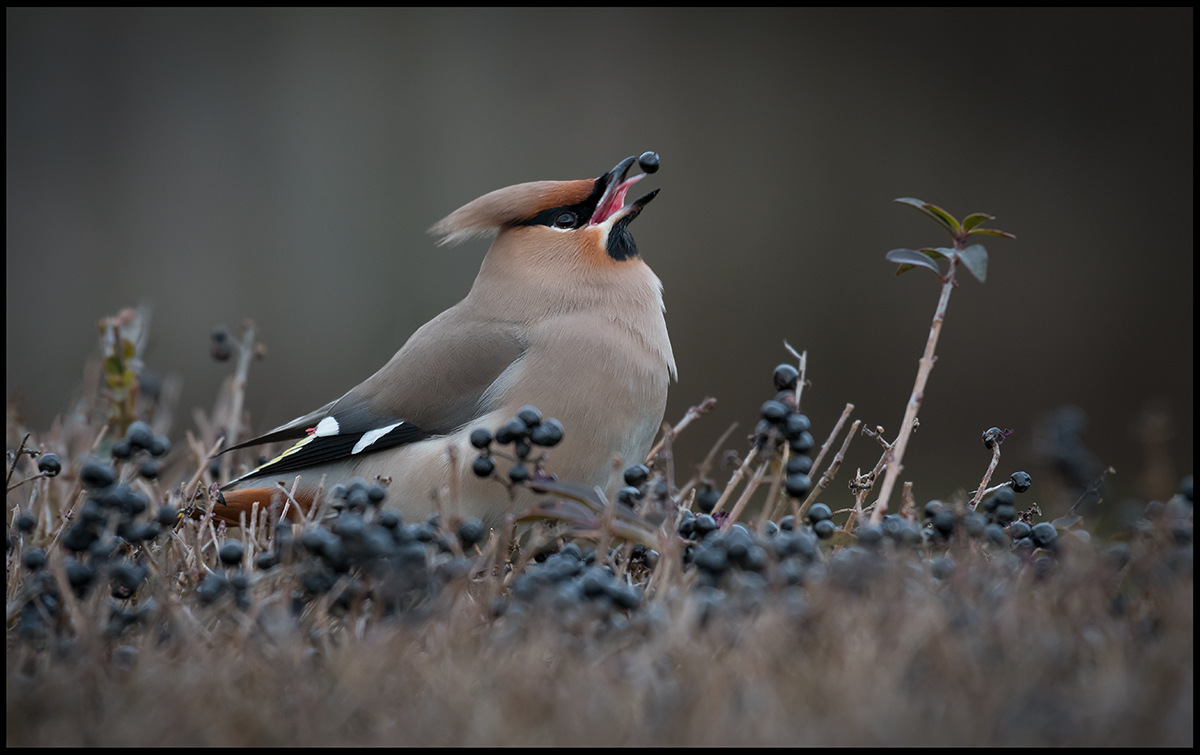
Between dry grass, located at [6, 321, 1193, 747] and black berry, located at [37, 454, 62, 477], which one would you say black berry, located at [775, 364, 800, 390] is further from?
black berry, located at [37, 454, 62, 477]

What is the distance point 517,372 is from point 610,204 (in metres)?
0.50

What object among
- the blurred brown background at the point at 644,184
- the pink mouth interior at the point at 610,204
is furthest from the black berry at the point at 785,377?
the blurred brown background at the point at 644,184

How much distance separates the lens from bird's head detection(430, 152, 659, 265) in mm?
2404

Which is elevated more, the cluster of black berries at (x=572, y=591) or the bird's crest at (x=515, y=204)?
the bird's crest at (x=515, y=204)

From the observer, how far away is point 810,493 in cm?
150

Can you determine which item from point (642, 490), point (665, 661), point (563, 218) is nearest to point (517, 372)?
point (563, 218)

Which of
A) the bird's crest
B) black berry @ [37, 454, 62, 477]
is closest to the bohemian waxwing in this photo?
→ the bird's crest

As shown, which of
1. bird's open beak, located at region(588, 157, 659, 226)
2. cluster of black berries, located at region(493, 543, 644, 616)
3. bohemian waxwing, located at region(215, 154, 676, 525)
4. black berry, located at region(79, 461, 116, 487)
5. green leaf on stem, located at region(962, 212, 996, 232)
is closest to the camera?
cluster of black berries, located at region(493, 543, 644, 616)

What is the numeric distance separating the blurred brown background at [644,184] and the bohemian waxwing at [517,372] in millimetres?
3324

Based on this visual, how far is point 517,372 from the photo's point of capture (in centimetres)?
218

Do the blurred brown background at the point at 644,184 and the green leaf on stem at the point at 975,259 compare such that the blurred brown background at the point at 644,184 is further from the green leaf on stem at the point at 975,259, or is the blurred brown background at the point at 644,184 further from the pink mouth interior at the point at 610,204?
the green leaf on stem at the point at 975,259

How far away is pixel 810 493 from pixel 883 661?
1.93 feet

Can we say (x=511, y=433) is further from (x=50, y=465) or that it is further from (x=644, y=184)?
(x=644, y=184)

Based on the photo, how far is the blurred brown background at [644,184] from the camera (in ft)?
19.1
